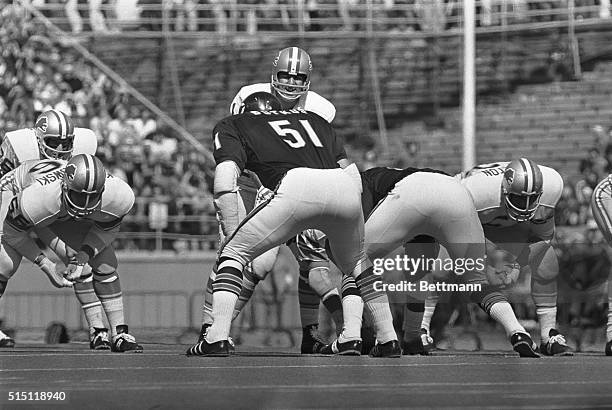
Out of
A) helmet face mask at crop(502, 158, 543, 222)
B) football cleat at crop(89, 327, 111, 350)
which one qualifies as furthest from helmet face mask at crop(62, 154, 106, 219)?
helmet face mask at crop(502, 158, 543, 222)

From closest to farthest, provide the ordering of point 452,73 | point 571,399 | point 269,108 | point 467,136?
point 571,399
point 269,108
point 467,136
point 452,73

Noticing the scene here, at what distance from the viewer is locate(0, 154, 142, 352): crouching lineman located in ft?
38.4

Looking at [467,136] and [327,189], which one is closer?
[327,189]

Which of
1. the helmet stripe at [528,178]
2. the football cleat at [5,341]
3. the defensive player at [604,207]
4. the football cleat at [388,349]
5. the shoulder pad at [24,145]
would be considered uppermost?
the shoulder pad at [24,145]

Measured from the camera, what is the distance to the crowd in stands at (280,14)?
26.1 meters

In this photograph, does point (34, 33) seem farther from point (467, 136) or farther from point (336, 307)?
point (336, 307)

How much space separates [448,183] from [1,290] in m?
4.03

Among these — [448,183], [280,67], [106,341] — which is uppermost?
[280,67]

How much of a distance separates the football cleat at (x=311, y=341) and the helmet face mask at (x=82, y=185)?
198cm

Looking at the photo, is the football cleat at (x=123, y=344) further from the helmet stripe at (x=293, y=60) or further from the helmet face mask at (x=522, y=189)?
the helmet face mask at (x=522, y=189)

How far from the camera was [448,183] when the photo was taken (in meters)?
10.9

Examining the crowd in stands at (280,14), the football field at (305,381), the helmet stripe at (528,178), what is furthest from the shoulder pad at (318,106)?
the crowd in stands at (280,14)

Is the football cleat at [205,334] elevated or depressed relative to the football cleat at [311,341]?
elevated

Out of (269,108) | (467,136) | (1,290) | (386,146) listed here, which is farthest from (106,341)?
(386,146)
